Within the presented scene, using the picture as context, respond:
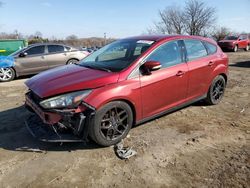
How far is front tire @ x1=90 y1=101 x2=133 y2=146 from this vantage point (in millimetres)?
3818

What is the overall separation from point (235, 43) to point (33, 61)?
18808 millimetres

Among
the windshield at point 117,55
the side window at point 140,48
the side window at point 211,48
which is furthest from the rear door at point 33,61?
the side window at point 211,48

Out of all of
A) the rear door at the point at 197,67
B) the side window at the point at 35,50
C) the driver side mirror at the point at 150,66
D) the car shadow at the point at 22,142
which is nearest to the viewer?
the car shadow at the point at 22,142

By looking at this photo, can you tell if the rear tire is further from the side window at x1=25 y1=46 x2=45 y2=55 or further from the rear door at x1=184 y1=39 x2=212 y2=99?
the side window at x1=25 y1=46 x2=45 y2=55

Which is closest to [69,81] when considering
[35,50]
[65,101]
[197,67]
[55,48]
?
[65,101]

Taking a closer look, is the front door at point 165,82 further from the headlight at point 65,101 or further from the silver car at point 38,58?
the silver car at point 38,58

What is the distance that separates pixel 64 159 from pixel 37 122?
0.92 meters

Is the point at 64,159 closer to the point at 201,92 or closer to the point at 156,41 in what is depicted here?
the point at 156,41

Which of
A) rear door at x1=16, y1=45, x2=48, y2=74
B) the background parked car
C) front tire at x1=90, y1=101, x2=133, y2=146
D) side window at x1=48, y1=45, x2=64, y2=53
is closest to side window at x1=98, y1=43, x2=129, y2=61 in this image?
front tire at x1=90, y1=101, x2=133, y2=146

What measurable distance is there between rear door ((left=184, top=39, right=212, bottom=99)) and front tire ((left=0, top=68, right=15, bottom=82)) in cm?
755

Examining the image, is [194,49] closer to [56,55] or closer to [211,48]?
[211,48]

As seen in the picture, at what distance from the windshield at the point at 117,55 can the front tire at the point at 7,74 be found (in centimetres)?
615

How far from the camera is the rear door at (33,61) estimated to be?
10.6 metres

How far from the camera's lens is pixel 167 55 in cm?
475
